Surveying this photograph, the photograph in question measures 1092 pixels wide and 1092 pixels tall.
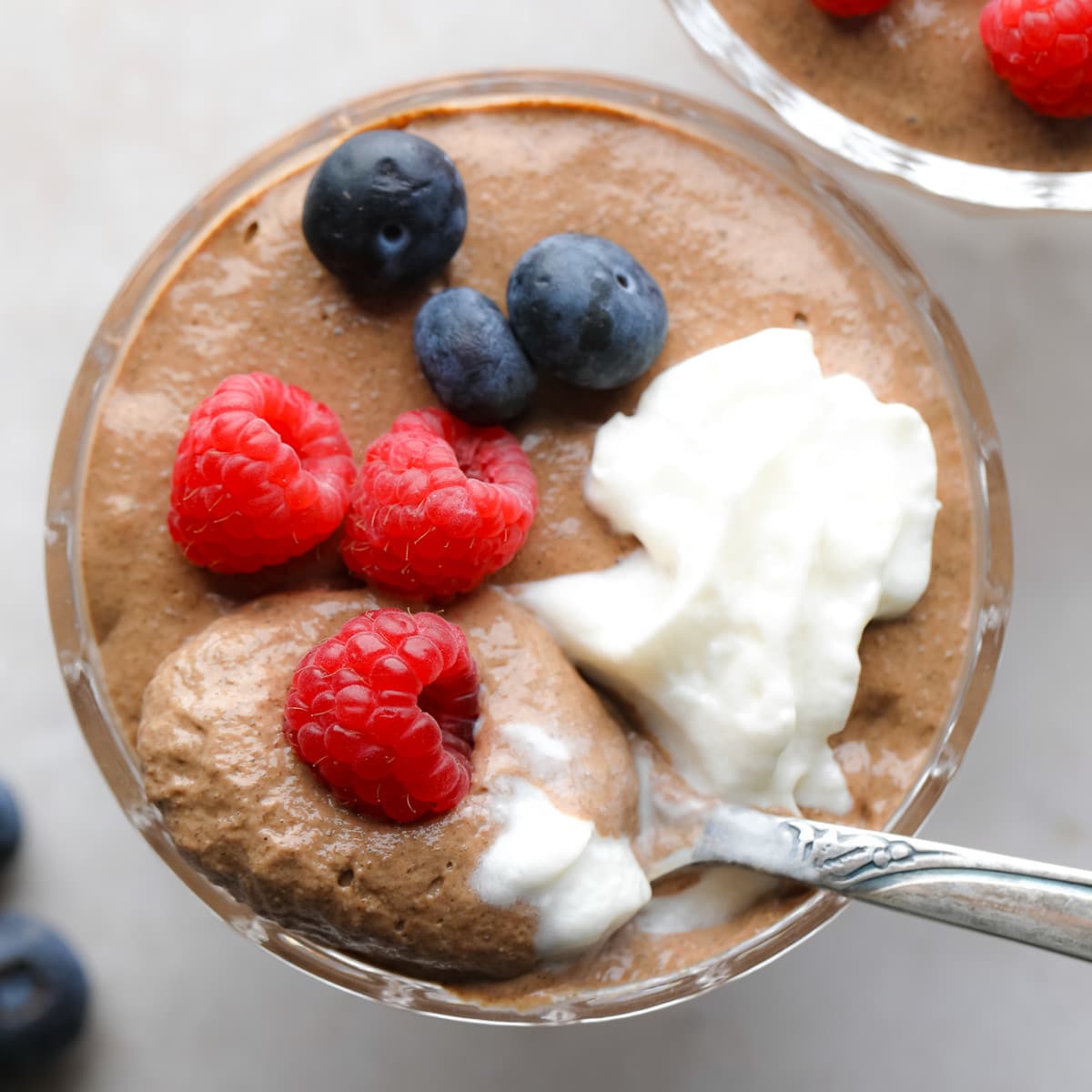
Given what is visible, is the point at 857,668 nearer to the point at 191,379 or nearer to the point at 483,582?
the point at 483,582

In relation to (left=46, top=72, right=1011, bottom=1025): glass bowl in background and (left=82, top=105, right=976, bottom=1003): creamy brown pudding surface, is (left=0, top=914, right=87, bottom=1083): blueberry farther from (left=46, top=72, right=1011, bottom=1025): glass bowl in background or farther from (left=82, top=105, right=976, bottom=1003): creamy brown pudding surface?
(left=82, top=105, right=976, bottom=1003): creamy brown pudding surface

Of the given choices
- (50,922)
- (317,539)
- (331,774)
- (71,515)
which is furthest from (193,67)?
(50,922)

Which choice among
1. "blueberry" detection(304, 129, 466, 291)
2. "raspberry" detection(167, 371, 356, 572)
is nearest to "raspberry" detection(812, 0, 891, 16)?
"blueberry" detection(304, 129, 466, 291)

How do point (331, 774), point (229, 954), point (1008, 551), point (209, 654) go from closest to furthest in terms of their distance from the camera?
point (331, 774) → point (209, 654) → point (1008, 551) → point (229, 954)

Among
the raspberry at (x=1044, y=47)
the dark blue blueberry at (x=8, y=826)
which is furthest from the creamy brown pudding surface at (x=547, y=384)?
the dark blue blueberry at (x=8, y=826)

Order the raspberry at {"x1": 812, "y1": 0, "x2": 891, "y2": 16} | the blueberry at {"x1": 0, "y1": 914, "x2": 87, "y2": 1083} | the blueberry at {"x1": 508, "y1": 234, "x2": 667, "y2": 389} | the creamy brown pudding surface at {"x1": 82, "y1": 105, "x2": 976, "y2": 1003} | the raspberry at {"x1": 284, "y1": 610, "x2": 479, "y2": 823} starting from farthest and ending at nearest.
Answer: the blueberry at {"x1": 0, "y1": 914, "x2": 87, "y2": 1083} < the raspberry at {"x1": 812, "y1": 0, "x2": 891, "y2": 16} < the creamy brown pudding surface at {"x1": 82, "y1": 105, "x2": 976, "y2": 1003} < the blueberry at {"x1": 508, "y1": 234, "x2": 667, "y2": 389} < the raspberry at {"x1": 284, "y1": 610, "x2": 479, "y2": 823}

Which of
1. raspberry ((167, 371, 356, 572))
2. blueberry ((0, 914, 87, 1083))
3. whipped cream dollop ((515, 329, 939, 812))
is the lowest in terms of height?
blueberry ((0, 914, 87, 1083))

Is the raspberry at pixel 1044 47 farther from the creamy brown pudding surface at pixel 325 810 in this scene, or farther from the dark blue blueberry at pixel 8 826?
the dark blue blueberry at pixel 8 826

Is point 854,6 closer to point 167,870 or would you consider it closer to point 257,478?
point 257,478
